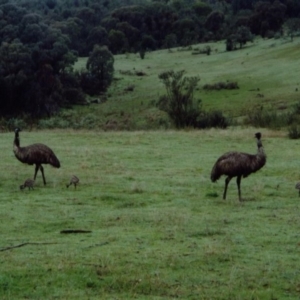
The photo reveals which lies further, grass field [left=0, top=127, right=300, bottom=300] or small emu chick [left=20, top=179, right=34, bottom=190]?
small emu chick [left=20, top=179, right=34, bottom=190]

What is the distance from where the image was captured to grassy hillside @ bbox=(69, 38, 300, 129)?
70750mm

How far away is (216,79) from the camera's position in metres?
85.8

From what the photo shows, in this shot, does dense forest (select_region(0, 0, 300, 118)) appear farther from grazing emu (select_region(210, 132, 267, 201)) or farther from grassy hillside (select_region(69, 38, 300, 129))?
grazing emu (select_region(210, 132, 267, 201))


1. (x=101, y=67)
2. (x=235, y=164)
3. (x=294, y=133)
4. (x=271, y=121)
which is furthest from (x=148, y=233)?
(x=101, y=67)

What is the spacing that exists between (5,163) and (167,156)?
745cm

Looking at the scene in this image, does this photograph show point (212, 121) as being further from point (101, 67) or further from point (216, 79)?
point (101, 67)

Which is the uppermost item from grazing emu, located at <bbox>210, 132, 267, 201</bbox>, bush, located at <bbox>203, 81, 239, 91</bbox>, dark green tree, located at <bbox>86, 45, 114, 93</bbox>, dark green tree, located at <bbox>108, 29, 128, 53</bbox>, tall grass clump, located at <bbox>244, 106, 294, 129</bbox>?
dark green tree, located at <bbox>108, 29, 128, 53</bbox>

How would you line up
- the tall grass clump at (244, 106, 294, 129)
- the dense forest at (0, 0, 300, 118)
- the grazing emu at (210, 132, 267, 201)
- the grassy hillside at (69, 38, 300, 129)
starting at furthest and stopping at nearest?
1. the dense forest at (0, 0, 300, 118)
2. the grassy hillside at (69, 38, 300, 129)
3. the tall grass clump at (244, 106, 294, 129)
4. the grazing emu at (210, 132, 267, 201)

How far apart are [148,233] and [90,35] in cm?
10947

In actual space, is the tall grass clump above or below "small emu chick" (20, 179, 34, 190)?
above

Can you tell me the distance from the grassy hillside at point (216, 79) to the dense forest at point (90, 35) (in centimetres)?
368

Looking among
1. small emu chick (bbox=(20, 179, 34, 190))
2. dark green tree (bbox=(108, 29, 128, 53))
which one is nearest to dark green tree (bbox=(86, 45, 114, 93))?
dark green tree (bbox=(108, 29, 128, 53))

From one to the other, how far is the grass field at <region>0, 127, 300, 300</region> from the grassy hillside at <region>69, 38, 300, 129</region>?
2996 centimetres

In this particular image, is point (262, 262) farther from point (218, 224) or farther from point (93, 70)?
point (93, 70)
